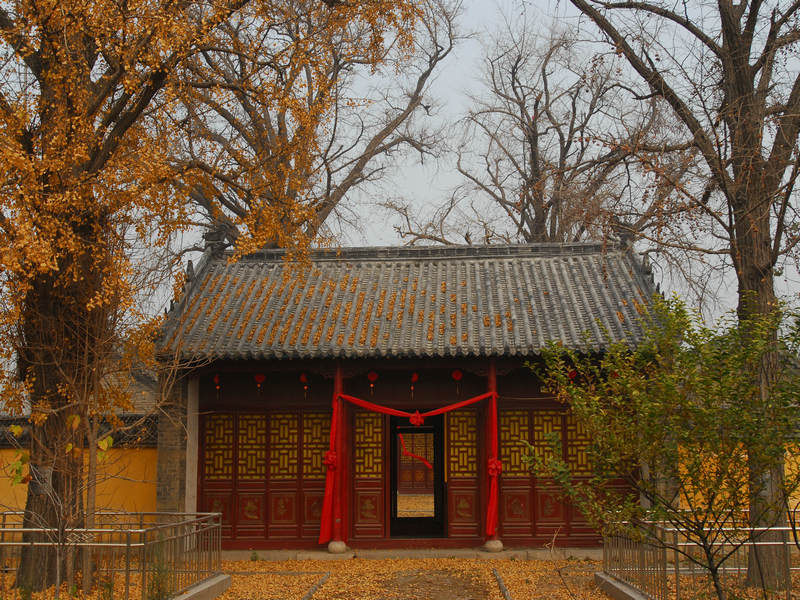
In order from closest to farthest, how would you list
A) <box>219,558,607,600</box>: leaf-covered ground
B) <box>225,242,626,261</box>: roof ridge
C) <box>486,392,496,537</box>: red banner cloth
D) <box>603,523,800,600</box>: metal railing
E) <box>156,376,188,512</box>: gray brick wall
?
<box>603,523,800,600</box>: metal railing < <box>219,558,607,600</box>: leaf-covered ground < <box>486,392,496,537</box>: red banner cloth < <box>156,376,188,512</box>: gray brick wall < <box>225,242,626,261</box>: roof ridge

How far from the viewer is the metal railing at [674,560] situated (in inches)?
285

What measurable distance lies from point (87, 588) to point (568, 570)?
6371 mm

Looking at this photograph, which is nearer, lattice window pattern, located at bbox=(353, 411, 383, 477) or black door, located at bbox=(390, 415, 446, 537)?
lattice window pattern, located at bbox=(353, 411, 383, 477)

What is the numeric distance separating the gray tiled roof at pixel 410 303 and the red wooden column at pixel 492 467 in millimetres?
752

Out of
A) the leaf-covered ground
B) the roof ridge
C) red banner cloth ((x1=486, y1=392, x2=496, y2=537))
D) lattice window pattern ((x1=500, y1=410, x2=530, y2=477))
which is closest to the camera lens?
the leaf-covered ground

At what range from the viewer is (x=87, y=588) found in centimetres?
845

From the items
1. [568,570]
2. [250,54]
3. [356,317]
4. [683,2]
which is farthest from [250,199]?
[568,570]

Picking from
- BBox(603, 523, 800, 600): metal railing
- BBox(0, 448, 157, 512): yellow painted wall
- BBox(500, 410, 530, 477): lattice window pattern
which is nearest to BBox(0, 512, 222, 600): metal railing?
BBox(0, 448, 157, 512): yellow painted wall

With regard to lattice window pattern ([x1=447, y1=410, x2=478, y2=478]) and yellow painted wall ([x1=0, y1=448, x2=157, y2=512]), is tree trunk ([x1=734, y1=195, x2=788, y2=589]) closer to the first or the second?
lattice window pattern ([x1=447, y1=410, x2=478, y2=478])

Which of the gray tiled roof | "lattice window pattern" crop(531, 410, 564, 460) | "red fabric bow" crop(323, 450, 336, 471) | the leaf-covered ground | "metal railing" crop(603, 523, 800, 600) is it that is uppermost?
the gray tiled roof

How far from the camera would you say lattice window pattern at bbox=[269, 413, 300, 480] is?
13.2m

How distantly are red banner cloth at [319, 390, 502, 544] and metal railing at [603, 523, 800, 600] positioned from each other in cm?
288

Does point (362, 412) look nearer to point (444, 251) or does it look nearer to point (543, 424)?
point (543, 424)

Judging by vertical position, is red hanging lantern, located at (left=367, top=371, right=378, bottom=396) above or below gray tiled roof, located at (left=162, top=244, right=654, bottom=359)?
below
